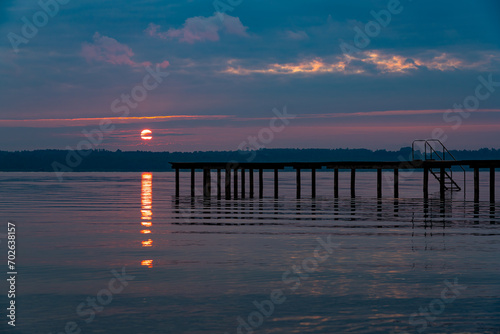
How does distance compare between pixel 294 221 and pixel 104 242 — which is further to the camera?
pixel 294 221

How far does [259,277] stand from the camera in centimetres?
1273

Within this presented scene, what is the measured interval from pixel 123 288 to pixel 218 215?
52.4ft

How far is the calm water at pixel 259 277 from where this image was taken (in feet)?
31.1

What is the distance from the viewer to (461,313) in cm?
988

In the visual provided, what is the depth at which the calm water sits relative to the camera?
948 cm

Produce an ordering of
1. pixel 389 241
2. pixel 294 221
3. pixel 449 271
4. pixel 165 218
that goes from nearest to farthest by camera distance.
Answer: pixel 449 271, pixel 389 241, pixel 294 221, pixel 165 218

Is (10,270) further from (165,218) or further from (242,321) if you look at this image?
(165,218)

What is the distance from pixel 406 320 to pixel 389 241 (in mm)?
8719

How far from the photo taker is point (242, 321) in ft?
31.1

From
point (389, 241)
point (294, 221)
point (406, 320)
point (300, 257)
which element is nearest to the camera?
point (406, 320)

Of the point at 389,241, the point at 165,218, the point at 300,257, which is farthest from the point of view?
the point at 165,218

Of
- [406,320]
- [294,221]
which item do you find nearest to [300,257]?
[406,320]

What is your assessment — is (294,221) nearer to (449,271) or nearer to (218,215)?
(218,215)

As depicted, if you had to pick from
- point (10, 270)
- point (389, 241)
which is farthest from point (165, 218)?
point (10, 270)
